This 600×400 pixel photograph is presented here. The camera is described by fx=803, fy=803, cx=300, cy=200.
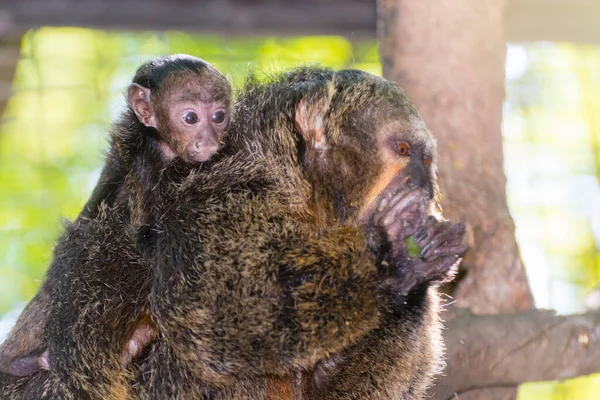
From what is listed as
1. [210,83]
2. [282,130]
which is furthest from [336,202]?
[210,83]

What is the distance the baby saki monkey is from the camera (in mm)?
2967

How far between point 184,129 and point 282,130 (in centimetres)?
39

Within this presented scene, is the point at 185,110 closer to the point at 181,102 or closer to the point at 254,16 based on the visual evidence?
the point at 181,102

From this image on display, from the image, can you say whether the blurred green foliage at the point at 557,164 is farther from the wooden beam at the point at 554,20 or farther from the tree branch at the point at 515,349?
the tree branch at the point at 515,349

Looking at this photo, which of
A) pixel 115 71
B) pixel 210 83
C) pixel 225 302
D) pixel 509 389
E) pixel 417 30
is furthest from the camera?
pixel 115 71

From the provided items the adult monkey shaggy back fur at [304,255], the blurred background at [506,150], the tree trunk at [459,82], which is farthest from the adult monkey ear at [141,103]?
the blurred background at [506,150]

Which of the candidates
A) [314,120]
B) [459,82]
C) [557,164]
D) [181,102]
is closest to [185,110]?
[181,102]

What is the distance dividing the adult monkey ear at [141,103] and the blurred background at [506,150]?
399 cm

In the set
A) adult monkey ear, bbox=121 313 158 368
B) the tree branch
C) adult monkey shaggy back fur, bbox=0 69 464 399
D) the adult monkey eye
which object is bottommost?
the tree branch

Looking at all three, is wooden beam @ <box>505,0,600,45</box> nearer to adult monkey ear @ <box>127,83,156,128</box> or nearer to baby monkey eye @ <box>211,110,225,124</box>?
baby monkey eye @ <box>211,110,225,124</box>

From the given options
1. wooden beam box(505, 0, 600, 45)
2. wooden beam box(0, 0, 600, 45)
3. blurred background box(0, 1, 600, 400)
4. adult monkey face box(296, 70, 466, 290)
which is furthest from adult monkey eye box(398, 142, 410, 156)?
blurred background box(0, 1, 600, 400)

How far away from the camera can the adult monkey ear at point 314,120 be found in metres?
2.94

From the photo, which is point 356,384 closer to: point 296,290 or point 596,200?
point 296,290

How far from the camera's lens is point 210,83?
126 inches
